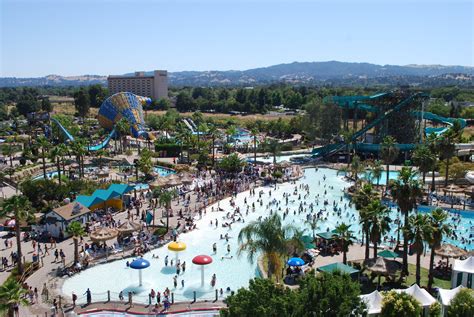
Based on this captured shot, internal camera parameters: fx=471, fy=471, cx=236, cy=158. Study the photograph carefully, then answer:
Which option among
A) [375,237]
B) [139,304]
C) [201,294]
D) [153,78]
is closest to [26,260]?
[139,304]

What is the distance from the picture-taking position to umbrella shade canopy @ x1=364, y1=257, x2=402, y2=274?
26.1m

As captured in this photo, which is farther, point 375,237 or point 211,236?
point 211,236

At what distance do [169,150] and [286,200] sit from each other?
3028 cm

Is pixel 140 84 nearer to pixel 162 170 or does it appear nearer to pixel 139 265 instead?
pixel 162 170

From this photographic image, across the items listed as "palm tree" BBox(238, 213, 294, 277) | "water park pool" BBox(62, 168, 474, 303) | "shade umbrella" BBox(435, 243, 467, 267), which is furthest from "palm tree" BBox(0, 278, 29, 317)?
"shade umbrella" BBox(435, 243, 467, 267)

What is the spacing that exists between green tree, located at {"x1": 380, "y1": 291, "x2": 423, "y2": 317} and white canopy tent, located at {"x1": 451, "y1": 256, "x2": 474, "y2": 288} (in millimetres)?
6734

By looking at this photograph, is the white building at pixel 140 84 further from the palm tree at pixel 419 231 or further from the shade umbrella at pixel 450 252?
the palm tree at pixel 419 231

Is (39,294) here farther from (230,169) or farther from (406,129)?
(406,129)

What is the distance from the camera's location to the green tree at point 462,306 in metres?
19.0

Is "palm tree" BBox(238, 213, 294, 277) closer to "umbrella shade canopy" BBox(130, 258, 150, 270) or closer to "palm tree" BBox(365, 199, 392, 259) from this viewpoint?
"palm tree" BBox(365, 199, 392, 259)

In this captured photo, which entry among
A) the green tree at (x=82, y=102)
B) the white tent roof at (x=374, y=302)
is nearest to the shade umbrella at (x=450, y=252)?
the white tent roof at (x=374, y=302)

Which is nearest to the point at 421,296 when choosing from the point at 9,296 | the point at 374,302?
the point at 374,302

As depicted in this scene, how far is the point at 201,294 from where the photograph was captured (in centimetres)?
2636

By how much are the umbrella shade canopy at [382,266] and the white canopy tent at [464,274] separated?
2.96 m
